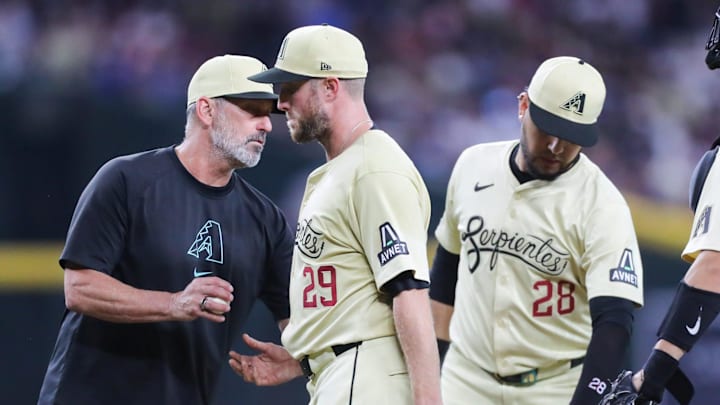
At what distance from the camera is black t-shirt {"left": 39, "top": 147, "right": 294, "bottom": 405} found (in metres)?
4.18

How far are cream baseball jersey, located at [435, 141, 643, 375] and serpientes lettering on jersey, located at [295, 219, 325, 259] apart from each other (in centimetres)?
102

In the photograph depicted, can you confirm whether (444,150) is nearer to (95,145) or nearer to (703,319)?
(95,145)

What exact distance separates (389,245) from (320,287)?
32 centimetres

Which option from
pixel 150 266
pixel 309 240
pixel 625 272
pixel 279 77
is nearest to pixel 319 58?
pixel 279 77

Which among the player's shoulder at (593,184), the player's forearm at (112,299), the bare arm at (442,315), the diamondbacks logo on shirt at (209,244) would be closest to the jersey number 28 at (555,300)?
the player's shoulder at (593,184)

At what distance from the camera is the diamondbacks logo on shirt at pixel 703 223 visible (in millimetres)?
3832

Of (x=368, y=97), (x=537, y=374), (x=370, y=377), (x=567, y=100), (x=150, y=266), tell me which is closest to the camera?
(x=370, y=377)

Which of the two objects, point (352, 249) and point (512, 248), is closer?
point (352, 249)

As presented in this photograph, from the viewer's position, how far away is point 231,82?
14.8ft

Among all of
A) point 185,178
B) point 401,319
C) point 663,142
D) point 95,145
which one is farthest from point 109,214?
point 663,142

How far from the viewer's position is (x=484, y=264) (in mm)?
4672

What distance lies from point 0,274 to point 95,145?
0.96m

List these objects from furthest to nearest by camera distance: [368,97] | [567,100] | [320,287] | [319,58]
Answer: [368,97]
[567,100]
[319,58]
[320,287]

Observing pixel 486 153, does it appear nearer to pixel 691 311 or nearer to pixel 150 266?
pixel 691 311
